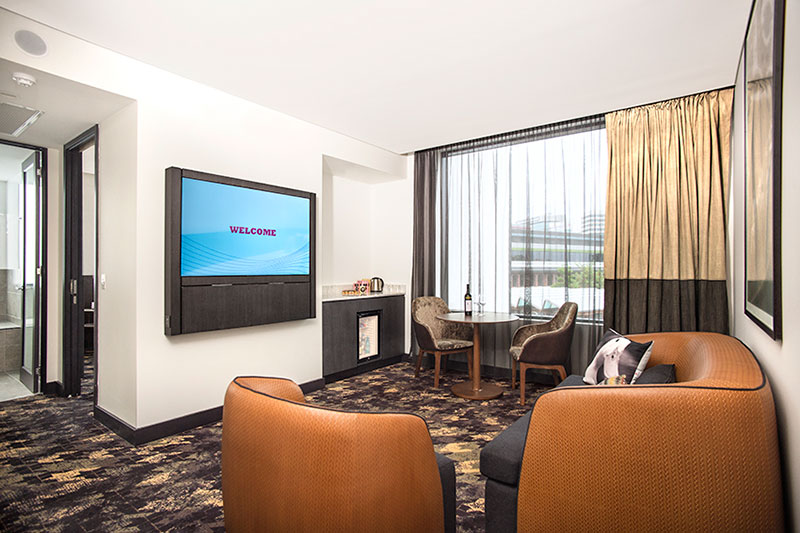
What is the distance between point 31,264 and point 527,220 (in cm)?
520

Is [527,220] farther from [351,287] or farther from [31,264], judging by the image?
[31,264]

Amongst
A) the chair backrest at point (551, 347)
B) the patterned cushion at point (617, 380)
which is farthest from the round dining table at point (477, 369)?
the patterned cushion at point (617, 380)

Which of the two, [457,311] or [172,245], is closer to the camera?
[172,245]

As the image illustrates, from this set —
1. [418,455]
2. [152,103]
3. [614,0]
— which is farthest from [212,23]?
[418,455]

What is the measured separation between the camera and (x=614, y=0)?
8.06ft

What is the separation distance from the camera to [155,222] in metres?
3.27

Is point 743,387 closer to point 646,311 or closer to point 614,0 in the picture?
point 614,0

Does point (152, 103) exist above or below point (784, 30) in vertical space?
above

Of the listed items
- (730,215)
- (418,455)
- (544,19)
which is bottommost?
(418,455)

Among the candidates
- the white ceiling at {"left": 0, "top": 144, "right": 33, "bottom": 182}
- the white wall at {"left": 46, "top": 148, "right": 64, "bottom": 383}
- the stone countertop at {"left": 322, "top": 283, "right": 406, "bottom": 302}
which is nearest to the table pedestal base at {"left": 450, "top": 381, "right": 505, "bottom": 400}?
the stone countertop at {"left": 322, "top": 283, "right": 406, "bottom": 302}

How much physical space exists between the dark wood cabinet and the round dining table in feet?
3.81

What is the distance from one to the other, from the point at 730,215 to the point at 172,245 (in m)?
4.44

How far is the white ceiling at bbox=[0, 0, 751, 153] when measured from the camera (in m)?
2.54

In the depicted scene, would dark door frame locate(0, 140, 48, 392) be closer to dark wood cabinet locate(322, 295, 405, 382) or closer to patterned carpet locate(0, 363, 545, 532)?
patterned carpet locate(0, 363, 545, 532)
